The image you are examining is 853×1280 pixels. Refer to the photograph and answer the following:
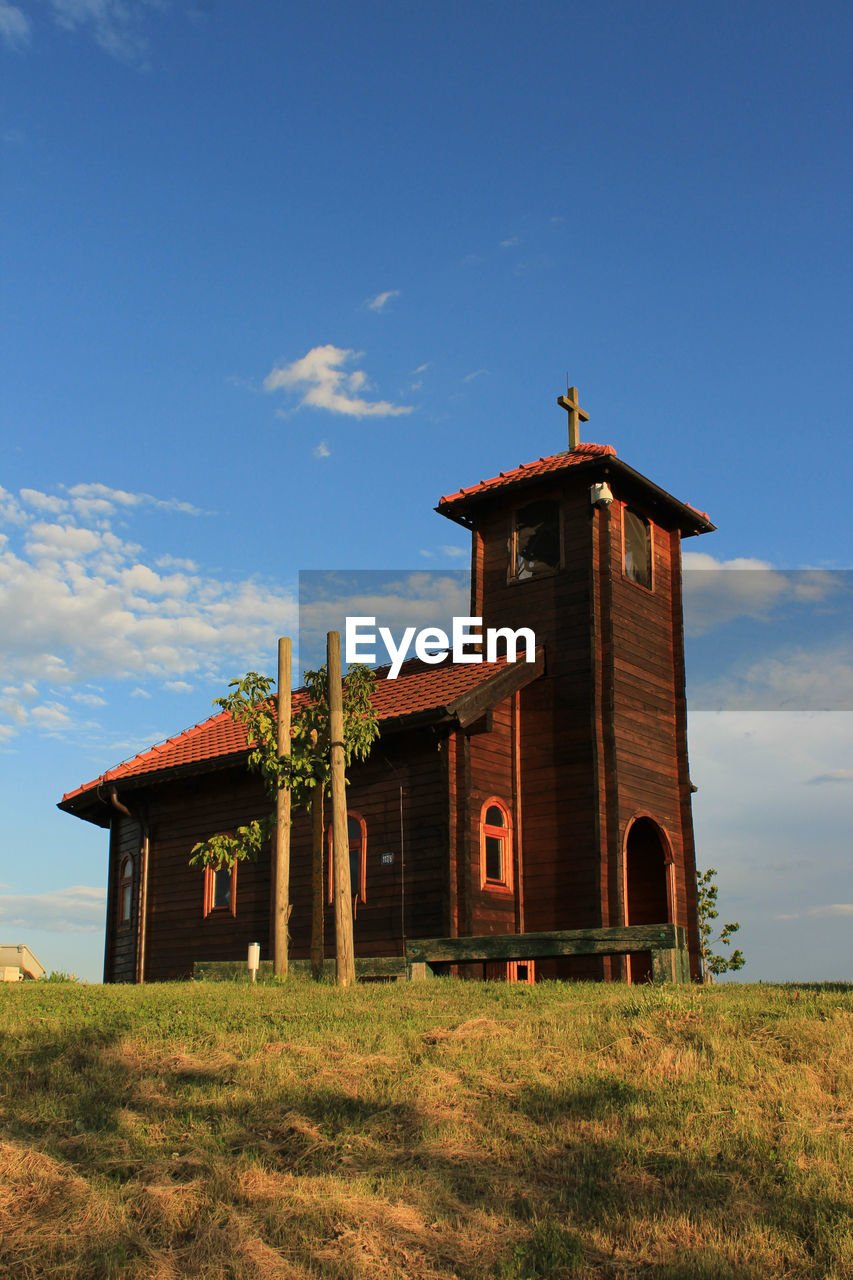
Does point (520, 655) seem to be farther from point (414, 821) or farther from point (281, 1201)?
point (281, 1201)

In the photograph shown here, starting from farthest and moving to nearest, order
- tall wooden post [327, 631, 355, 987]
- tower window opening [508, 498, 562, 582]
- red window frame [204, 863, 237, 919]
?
tower window opening [508, 498, 562, 582] < red window frame [204, 863, 237, 919] < tall wooden post [327, 631, 355, 987]

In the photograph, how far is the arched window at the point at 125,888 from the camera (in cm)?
2639

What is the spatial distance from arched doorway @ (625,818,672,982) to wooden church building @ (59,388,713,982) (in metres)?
0.05

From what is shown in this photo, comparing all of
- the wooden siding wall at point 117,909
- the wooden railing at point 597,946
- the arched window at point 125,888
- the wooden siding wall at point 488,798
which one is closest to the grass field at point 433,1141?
the wooden railing at point 597,946

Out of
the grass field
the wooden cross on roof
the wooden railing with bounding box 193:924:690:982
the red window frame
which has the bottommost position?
the grass field

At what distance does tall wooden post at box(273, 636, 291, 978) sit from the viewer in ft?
56.1

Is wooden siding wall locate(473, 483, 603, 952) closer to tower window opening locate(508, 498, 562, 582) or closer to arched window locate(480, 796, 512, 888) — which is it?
tower window opening locate(508, 498, 562, 582)

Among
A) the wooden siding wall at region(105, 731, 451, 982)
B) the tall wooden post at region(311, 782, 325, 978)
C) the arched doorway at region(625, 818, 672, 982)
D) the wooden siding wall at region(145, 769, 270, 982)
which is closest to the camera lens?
the tall wooden post at region(311, 782, 325, 978)

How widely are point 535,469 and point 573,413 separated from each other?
93.4 inches

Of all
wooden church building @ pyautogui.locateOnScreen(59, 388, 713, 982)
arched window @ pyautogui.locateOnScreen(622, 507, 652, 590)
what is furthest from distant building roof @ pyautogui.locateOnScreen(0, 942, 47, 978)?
arched window @ pyautogui.locateOnScreen(622, 507, 652, 590)

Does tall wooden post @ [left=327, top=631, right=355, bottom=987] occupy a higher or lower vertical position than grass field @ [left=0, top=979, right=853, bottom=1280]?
higher

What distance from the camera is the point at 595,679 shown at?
21781 mm

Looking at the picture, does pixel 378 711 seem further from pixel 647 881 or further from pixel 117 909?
pixel 117 909

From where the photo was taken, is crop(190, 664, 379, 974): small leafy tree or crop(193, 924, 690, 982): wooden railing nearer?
crop(193, 924, 690, 982): wooden railing
